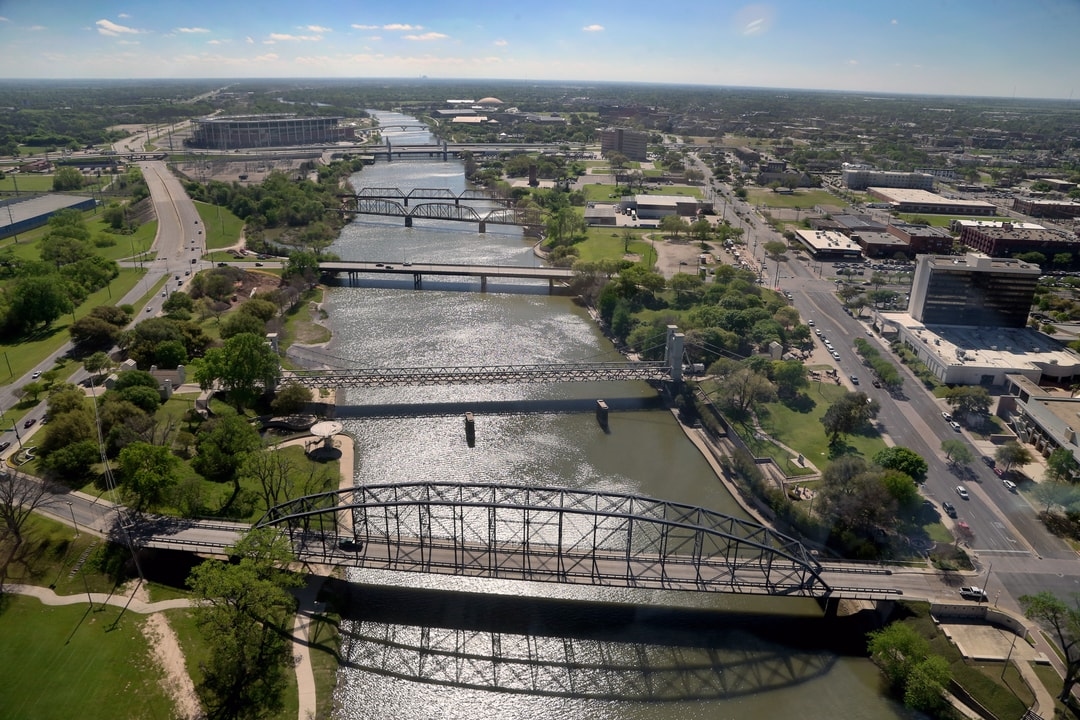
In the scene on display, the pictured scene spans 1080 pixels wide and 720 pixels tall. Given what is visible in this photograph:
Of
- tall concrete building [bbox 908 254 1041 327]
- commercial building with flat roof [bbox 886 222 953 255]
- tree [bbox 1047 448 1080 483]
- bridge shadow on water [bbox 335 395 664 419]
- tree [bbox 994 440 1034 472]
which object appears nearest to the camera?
tree [bbox 1047 448 1080 483]

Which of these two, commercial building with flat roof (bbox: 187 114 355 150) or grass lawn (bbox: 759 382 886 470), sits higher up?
commercial building with flat roof (bbox: 187 114 355 150)

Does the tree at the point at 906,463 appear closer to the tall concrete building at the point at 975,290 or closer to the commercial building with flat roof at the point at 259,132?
the tall concrete building at the point at 975,290

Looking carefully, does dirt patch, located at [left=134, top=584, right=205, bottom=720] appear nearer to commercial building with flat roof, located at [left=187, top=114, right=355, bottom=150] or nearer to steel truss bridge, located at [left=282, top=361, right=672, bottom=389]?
steel truss bridge, located at [left=282, top=361, right=672, bottom=389]

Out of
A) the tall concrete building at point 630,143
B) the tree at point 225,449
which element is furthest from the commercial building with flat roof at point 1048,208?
the tree at point 225,449

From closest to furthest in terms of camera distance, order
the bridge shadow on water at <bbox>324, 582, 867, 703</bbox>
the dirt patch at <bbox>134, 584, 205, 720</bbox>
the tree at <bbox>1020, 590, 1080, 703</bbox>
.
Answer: the dirt patch at <bbox>134, 584, 205, 720</bbox>, the tree at <bbox>1020, 590, 1080, 703</bbox>, the bridge shadow on water at <bbox>324, 582, 867, 703</bbox>

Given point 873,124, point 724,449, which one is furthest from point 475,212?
point 873,124

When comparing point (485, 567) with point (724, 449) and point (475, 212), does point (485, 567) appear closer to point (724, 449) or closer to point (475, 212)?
point (724, 449)

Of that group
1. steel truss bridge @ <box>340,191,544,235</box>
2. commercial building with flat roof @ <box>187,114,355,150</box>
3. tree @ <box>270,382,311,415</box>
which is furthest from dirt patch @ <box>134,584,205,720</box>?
commercial building with flat roof @ <box>187,114,355,150</box>
